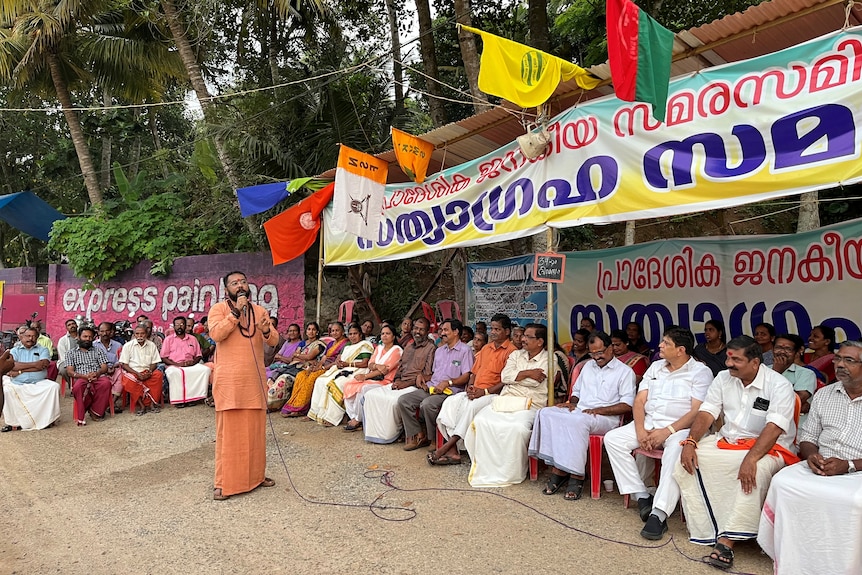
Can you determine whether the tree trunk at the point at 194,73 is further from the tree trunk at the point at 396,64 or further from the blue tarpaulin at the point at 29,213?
the blue tarpaulin at the point at 29,213

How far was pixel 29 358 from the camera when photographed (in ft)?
24.7

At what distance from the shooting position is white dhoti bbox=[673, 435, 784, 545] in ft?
11.1

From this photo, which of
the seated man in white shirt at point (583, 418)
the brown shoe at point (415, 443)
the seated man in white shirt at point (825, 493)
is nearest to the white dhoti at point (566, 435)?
the seated man in white shirt at point (583, 418)

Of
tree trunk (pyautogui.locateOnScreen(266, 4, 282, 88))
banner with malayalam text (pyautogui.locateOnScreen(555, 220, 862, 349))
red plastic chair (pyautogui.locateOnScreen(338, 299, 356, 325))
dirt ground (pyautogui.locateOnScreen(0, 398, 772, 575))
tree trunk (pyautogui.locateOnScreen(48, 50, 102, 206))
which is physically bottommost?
dirt ground (pyautogui.locateOnScreen(0, 398, 772, 575))

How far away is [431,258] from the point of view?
40.6 feet

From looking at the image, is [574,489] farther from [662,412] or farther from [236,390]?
[236,390]

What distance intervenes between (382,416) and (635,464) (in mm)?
2801

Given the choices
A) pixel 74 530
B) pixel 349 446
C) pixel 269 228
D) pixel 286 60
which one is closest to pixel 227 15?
pixel 286 60

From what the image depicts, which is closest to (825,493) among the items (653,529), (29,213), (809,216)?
(653,529)

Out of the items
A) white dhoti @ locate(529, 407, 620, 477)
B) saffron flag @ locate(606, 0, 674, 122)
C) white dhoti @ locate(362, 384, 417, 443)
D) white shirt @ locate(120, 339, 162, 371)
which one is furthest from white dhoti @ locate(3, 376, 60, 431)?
saffron flag @ locate(606, 0, 674, 122)

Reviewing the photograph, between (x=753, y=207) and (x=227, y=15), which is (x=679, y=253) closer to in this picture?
(x=753, y=207)

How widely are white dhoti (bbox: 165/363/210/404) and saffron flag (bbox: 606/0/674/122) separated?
7022 mm

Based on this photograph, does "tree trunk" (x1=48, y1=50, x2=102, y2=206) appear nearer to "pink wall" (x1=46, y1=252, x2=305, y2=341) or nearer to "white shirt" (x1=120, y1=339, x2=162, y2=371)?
"pink wall" (x1=46, y1=252, x2=305, y2=341)

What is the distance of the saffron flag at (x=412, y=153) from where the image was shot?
6.12m
